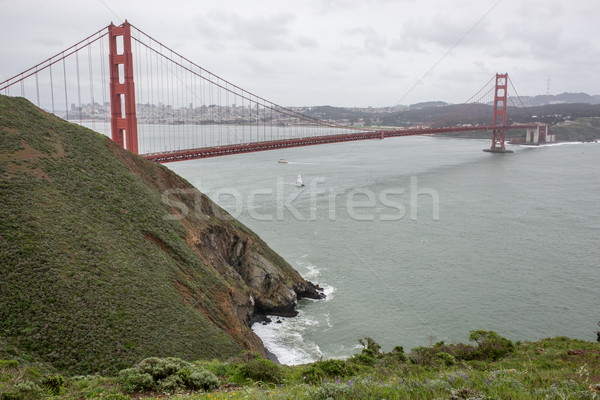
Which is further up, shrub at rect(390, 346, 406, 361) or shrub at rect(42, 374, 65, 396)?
shrub at rect(42, 374, 65, 396)

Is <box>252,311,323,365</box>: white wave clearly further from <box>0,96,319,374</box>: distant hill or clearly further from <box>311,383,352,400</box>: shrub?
<box>311,383,352,400</box>: shrub

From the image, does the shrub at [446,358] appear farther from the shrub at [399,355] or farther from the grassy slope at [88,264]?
the grassy slope at [88,264]

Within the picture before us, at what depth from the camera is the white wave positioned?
1451 centimetres

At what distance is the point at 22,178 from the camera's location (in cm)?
1281

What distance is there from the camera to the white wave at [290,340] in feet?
47.6

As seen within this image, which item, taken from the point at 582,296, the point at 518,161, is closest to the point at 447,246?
the point at 582,296

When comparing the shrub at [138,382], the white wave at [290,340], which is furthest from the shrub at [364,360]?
the shrub at [138,382]

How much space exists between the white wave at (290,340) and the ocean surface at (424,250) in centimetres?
5

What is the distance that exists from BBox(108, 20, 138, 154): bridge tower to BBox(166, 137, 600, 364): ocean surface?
8.79 m

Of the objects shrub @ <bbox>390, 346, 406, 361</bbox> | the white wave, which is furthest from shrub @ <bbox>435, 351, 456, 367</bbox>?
the white wave

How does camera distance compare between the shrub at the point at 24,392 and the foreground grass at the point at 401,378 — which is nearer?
the foreground grass at the point at 401,378

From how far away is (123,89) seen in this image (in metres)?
24.3

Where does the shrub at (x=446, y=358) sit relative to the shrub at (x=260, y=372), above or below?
below

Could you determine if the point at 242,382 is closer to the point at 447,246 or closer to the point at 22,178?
the point at 22,178
